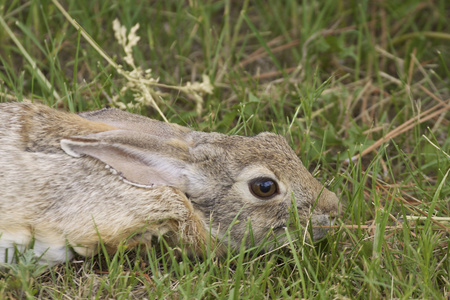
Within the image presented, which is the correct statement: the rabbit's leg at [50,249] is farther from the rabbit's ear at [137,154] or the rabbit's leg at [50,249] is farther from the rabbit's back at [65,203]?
the rabbit's ear at [137,154]

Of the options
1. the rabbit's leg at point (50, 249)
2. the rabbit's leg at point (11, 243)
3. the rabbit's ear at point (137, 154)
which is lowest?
the rabbit's leg at point (50, 249)

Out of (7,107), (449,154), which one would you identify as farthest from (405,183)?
(7,107)

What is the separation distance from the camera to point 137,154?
3443 mm

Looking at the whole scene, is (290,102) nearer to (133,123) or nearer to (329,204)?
(329,204)

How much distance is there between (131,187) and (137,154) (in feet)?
0.58

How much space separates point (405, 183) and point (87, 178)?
205cm

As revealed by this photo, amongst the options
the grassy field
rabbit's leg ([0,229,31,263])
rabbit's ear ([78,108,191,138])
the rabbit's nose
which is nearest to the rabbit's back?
rabbit's leg ([0,229,31,263])

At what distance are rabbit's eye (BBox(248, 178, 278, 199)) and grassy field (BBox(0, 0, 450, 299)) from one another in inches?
11.2

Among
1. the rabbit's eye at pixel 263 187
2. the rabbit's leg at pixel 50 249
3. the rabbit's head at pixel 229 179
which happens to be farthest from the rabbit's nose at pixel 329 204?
the rabbit's leg at pixel 50 249

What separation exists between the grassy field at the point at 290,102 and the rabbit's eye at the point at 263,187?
0.93 ft

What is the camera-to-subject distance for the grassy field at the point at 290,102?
10.6 feet

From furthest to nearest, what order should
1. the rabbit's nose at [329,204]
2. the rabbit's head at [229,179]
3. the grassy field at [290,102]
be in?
the rabbit's nose at [329,204] < the rabbit's head at [229,179] < the grassy field at [290,102]

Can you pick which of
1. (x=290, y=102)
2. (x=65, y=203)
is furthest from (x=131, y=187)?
(x=290, y=102)

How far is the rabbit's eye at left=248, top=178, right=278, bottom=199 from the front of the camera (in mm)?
3490
